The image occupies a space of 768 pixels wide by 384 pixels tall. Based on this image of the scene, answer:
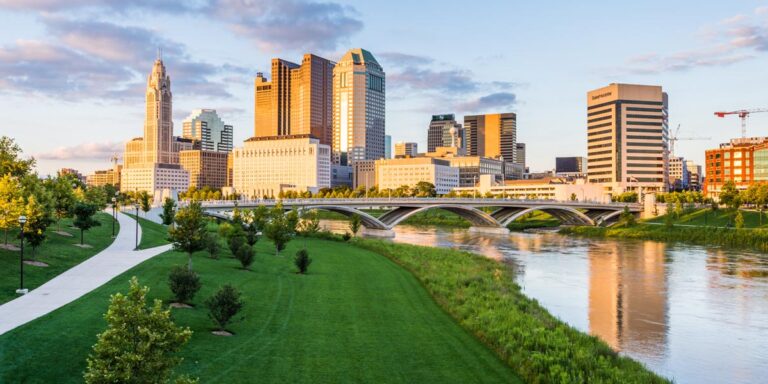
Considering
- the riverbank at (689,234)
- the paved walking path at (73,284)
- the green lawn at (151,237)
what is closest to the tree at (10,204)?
the paved walking path at (73,284)

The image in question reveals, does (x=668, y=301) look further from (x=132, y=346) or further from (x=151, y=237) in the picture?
(x=151, y=237)

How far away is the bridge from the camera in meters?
87.9

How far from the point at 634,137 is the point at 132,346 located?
199090mm

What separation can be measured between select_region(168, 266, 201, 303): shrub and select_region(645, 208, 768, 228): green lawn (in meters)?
92.5

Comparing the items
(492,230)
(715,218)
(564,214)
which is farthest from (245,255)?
(564,214)

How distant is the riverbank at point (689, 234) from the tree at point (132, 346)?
264 feet

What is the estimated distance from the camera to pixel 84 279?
93.4 ft

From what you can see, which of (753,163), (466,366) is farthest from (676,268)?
(753,163)

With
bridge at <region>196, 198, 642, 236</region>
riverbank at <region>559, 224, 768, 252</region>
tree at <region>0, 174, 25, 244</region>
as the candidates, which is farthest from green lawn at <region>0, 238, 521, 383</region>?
riverbank at <region>559, 224, 768, 252</region>

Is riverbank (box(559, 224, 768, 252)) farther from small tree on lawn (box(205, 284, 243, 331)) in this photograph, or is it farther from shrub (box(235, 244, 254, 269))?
small tree on lawn (box(205, 284, 243, 331))

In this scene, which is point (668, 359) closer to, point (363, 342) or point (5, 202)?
point (363, 342)

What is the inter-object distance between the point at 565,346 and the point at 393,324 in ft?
22.8

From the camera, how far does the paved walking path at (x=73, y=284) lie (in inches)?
824

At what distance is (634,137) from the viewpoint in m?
191
